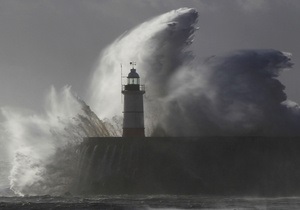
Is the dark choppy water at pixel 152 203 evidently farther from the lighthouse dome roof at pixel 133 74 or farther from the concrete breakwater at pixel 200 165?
the lighthouse dome roof at pixel 133 74

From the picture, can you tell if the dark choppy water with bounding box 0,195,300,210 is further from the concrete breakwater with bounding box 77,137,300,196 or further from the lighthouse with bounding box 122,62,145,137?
the lighthouse with bounding box 122,62,145,137

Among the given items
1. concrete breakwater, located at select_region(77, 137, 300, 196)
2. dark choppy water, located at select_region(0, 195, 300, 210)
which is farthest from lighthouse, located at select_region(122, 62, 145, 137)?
dark choppy water, located at select_region(0, 195, 300, 210)

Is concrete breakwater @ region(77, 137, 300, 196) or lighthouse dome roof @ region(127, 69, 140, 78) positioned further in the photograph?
lighthouse dome roof @ region(127, 69, 140, 78)

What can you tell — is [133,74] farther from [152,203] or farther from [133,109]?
[152,203]

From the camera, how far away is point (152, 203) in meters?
48.0

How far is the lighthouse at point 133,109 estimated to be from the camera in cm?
5475

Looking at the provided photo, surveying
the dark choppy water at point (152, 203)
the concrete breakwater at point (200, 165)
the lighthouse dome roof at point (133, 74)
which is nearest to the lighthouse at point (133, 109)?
the lighthouse dome roof at point (133, 74)

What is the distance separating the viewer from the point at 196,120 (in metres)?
57.2

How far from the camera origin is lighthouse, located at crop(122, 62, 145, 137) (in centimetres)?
5475

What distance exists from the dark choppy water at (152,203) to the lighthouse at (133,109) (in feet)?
12.8

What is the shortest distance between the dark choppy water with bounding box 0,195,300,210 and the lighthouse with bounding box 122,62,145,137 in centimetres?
390

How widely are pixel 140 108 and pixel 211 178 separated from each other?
15.6ft

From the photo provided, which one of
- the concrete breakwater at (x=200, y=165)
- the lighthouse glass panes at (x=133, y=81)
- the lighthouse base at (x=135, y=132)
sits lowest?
the concrete breakwater at (x=200, y=165)

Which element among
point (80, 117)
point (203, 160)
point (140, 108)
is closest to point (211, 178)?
point (203, 160)
